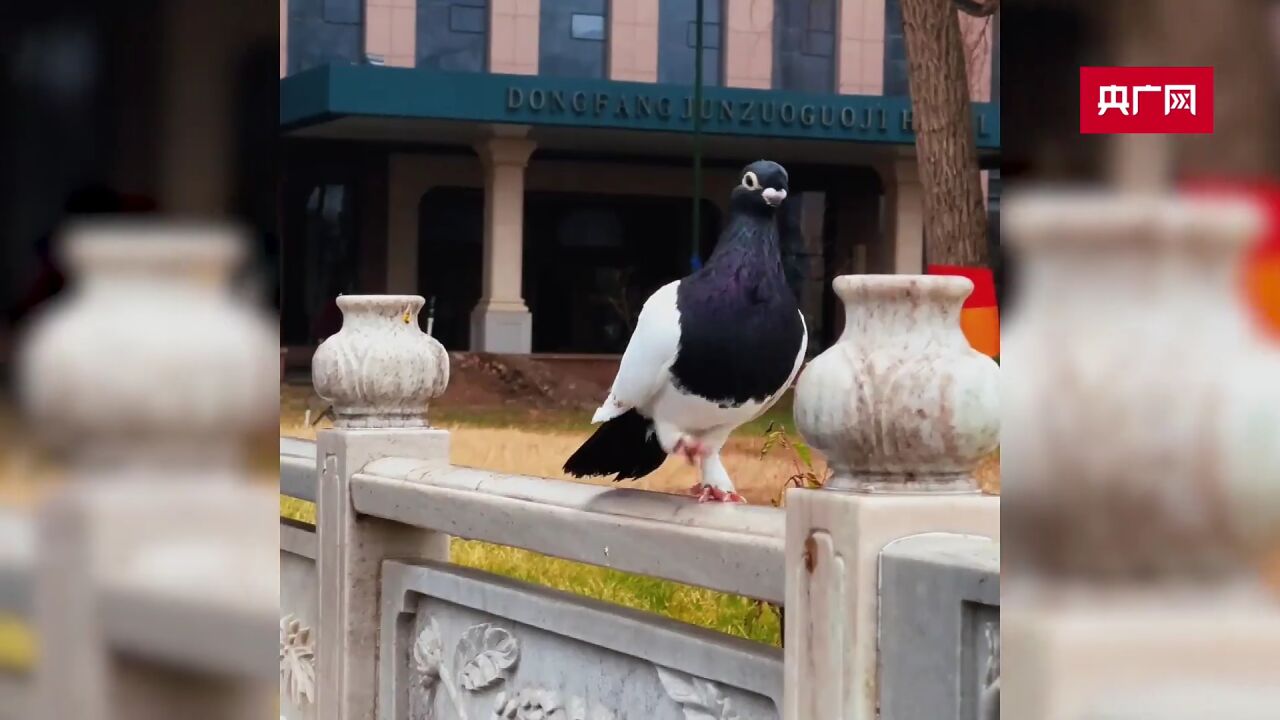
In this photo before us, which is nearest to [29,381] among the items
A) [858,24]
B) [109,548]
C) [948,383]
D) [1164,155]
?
[109,548]

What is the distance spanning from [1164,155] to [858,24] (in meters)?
14.9

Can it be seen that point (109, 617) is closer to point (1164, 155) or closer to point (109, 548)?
point (109, 548)

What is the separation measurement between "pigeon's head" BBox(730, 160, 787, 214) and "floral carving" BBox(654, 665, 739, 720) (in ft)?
2.41

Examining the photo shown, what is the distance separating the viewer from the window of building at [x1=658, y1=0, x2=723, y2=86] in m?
14.7

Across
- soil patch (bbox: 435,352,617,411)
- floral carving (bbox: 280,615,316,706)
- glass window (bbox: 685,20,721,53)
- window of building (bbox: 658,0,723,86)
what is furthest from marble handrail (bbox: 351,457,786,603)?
glass window (bbox: 685,20,721,53)

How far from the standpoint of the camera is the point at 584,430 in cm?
887

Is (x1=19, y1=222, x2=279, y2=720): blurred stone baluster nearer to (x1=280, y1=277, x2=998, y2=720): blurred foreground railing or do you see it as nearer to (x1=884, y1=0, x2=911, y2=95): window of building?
(x1=280, y1=277, x2=998, y2=720): blurred foreground railing

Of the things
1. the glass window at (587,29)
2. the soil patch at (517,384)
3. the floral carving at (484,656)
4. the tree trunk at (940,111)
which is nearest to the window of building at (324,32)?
the glass window at (587,29)

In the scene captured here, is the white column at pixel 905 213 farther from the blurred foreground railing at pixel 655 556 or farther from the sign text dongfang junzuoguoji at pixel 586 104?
the blurred foreground railing at pixel 655 556

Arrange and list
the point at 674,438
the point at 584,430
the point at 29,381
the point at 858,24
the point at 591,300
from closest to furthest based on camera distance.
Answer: the point at 29,381
the point at 674,438
the point at 584,430
the point at 858,24
the point at 591,300

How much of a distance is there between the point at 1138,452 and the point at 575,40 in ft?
48.5

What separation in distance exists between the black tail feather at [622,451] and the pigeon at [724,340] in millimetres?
142

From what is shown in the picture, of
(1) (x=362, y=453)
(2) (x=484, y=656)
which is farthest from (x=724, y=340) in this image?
(1) (x=362, y=453)

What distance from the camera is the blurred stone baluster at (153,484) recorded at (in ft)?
1.35
